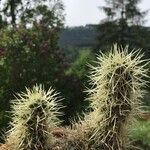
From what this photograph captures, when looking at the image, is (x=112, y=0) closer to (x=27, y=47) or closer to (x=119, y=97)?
(x=27, y=47)

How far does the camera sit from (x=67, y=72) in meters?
18.2

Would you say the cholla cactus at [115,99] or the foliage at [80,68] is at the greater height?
the cholla cactus at [115,99]

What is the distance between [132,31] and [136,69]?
139 ft

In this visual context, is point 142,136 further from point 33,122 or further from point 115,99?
point 33,122

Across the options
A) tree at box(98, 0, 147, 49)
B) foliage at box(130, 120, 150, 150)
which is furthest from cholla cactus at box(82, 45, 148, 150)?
tree at box(98, 0, 147, 49)

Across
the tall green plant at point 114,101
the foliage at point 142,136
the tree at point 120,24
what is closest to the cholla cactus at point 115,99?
the tall green plant at point 114,101

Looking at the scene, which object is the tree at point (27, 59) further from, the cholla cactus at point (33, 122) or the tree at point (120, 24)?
the tree at point (120, 24)

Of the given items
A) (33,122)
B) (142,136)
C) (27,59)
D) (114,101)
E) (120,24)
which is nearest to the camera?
(114,101)

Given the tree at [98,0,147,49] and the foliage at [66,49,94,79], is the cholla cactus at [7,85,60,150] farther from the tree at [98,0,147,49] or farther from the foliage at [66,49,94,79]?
the tree at [98,0,147,49]

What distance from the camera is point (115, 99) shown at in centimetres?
792

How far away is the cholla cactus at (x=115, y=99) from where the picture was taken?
789 cm

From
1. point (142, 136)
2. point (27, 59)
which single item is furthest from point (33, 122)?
point (27, 59)

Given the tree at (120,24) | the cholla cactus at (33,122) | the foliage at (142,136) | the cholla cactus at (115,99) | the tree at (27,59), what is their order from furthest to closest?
the tree at (120,24)
the tree at (27,59)
the foliage at (142,136)
the cholla cactus at (33,122)
the cholla cactus at (115,99)

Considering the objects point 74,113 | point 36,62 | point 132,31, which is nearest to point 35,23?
point 36,62
